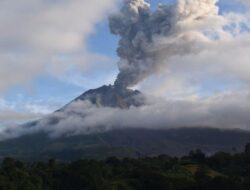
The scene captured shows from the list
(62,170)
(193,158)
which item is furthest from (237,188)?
(193,158)

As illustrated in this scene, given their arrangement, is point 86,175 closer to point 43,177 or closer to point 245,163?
point 43,177

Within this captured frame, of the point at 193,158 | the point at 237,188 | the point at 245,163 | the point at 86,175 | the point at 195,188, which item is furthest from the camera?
the point at 193,158

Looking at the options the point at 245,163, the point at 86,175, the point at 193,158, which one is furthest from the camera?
the point at 193,158

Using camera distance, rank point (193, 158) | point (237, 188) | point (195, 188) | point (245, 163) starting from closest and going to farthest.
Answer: point (237, 188)
point (195, 188)
point (245, 163)
point (193, 158)

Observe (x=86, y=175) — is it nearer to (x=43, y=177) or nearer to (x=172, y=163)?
(x=43, y=177)

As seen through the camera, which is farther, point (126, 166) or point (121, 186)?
point (126, 166)

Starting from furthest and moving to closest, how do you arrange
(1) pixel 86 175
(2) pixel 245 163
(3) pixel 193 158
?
1. (3) pixel 193 158
2. (2) pixel 245 163
3. (1) pixel 86 175

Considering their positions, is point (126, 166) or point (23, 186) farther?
point (126, 166)

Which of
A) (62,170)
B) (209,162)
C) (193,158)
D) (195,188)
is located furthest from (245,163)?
(62,170)
